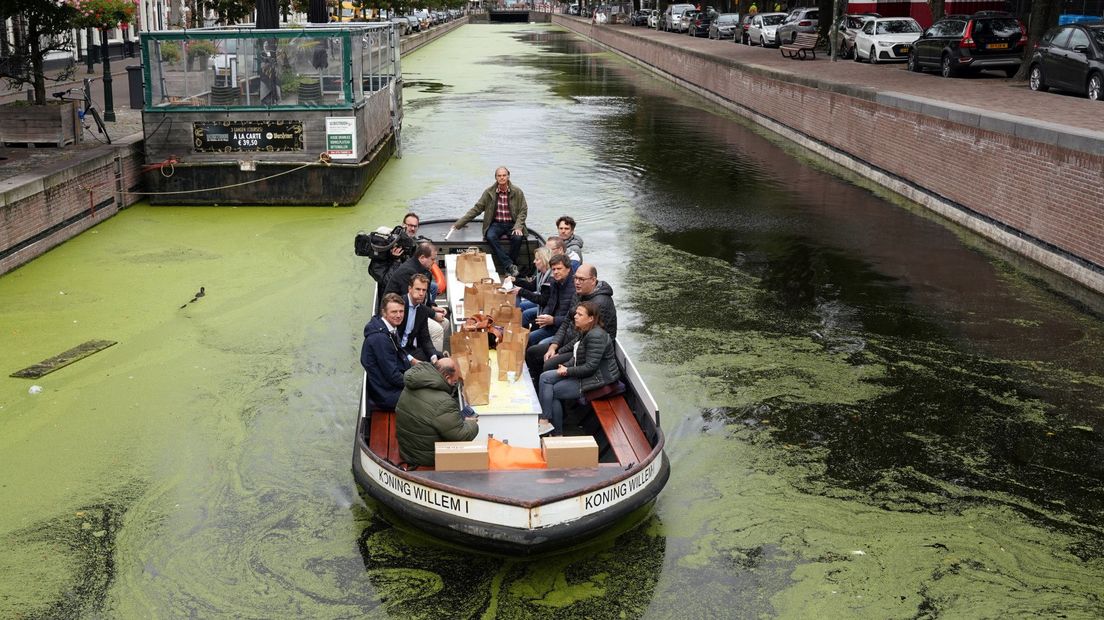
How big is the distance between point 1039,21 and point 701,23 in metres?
42.1

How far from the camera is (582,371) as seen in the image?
9883 mm

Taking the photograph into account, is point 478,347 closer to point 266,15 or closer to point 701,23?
point 266,15

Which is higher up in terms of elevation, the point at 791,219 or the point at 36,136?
the point at 36,136

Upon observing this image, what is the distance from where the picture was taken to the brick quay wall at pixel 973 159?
638 inches

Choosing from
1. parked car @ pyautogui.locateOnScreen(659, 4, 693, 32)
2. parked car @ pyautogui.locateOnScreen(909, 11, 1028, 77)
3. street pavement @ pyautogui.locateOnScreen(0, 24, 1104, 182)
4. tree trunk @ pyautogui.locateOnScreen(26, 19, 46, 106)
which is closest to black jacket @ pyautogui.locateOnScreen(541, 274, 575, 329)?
street pavement @ pyautogui.locateOnScreen(0, 24, 1104, 182)

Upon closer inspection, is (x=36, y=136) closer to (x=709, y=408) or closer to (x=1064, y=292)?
(x=709, y=408)

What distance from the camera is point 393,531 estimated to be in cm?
863

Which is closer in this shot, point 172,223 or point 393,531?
point 393,531

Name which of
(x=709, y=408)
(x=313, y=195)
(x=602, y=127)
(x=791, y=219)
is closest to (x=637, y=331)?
(x=709, y=408)

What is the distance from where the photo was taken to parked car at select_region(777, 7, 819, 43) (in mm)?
49625

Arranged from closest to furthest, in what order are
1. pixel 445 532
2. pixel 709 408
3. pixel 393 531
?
1. pixel 445 532
2. pixel 393 531
3. pixel 709 408

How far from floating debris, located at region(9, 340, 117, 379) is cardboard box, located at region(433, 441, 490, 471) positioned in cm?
536

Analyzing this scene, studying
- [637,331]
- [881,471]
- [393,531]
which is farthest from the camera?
[637,331]

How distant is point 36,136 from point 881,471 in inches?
663
